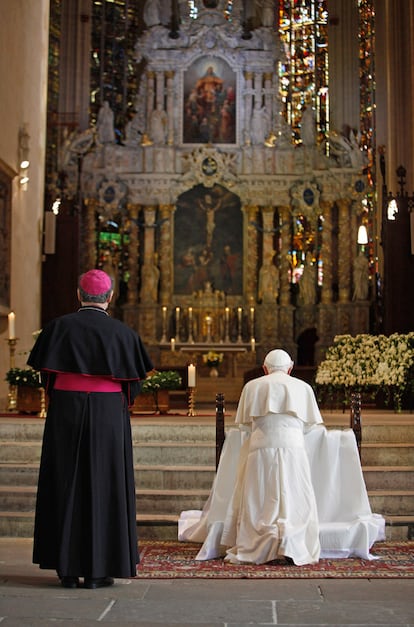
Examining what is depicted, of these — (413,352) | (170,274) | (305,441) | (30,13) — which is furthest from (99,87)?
(305,441)

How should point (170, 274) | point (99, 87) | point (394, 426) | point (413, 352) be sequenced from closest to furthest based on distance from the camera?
point (394, 426), point (413, 352), point (170, 274), point (99, 87)

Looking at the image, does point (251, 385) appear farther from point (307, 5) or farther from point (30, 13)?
point (307, 5)

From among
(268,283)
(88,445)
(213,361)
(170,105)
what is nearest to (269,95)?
(170,105)

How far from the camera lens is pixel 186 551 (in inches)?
266

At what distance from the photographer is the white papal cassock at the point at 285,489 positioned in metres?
6.26

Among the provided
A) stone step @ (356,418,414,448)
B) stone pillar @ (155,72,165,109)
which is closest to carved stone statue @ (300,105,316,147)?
stone pillar @ (155,72,165,109)

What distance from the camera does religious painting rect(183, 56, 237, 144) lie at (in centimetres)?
2486

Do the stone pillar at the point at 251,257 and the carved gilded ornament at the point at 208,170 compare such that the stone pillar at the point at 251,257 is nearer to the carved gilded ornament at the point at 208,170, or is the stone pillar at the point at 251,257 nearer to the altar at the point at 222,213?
the altar at the point at 222,213

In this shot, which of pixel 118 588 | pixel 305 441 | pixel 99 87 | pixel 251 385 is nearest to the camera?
pixel 118 588

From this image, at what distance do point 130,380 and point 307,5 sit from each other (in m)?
24.3

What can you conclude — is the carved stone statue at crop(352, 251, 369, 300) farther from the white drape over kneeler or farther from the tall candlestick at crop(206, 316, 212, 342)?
the white drape over kneeler

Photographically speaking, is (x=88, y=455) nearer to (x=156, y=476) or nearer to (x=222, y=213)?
(x=156, y=476)

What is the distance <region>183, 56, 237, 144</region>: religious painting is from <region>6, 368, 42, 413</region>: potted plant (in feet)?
46.9

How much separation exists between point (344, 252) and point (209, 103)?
18.2 ft
